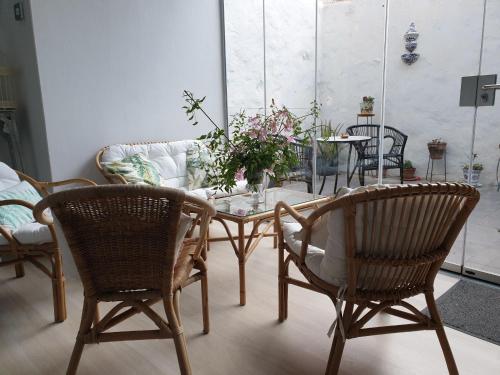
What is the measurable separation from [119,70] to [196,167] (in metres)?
1.07

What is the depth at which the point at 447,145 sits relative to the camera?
2816 mm

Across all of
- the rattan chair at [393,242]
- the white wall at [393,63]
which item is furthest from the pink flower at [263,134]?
the white wall at [393,63]

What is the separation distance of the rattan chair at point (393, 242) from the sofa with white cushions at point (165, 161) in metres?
1.82

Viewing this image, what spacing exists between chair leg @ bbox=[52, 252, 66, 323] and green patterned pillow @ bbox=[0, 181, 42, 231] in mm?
365

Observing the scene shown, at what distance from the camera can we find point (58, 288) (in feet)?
7.02

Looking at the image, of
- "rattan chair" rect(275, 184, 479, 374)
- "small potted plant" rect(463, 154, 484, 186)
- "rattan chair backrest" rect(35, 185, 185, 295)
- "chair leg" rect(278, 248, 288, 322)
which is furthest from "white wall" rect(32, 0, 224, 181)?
"small potted plant" rect(463, 154, 484, 186)

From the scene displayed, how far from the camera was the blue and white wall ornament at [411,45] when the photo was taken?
9.62 ft

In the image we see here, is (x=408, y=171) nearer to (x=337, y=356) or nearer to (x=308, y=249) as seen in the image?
(x=308, y=249)

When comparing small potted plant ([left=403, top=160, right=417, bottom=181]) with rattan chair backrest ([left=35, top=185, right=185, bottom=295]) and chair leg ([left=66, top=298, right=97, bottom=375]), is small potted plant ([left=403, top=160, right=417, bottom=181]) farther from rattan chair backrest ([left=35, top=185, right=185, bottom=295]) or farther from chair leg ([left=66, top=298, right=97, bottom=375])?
chair leg ([left=66, top=298, right=97, bottom=375])

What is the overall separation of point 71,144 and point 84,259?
199 cm

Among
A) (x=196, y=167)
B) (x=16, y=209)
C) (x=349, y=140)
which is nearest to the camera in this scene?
(x=16, y=209)

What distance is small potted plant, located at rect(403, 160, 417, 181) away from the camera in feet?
9.96

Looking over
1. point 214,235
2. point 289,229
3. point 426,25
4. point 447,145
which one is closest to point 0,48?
point 214,235

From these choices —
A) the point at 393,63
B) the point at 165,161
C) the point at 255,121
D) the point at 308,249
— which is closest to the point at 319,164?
the point at 393,63
